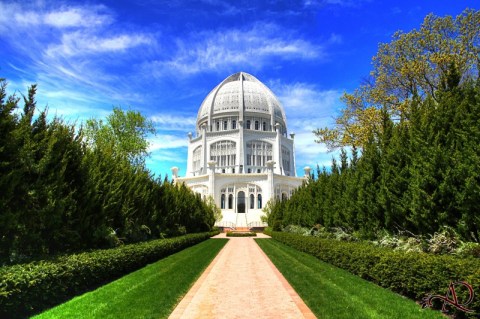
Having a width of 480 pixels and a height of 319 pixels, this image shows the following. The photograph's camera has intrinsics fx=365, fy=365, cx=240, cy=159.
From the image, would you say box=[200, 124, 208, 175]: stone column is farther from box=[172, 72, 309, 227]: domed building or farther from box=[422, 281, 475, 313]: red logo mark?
box=[422, 281, 475, 313]: red logo mark

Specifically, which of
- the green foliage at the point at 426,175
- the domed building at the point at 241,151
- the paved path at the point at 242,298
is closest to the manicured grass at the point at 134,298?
the paved path at the point at 242,298

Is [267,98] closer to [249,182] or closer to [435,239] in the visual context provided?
[249,182]

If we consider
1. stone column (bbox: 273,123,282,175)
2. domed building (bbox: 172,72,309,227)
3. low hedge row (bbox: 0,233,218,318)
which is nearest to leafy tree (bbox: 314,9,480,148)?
A: low hedge row (bbox: 0,233,218,318)

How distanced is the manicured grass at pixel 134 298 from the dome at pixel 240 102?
76424mm

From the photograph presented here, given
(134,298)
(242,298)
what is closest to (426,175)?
(242,298)

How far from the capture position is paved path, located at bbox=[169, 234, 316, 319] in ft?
22.2

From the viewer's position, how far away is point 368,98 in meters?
23.4

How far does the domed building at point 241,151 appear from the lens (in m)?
73.4

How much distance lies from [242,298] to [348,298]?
228cm

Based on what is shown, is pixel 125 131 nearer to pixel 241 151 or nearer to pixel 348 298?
pixel 348 298

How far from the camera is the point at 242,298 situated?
8109 millimetres

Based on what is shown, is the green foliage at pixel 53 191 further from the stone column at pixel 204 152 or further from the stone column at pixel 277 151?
the stone column at pixel 277 151

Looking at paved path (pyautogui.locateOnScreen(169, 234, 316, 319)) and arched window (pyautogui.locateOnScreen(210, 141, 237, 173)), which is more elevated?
arched window (pyautogui.locateOnScreen(210, 141, 237, 173))

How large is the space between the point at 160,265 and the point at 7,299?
7.91 m
